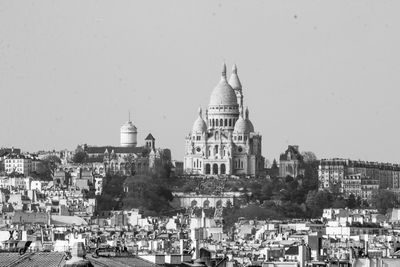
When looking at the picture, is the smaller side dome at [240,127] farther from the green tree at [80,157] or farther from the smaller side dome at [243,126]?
the green tree at [80,157]

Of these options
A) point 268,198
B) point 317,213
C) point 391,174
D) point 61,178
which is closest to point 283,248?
point 317,213

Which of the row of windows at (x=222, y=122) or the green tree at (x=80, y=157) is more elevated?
the row of windows at (x=222, y=122)

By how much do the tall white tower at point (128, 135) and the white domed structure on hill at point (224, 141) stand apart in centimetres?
1026

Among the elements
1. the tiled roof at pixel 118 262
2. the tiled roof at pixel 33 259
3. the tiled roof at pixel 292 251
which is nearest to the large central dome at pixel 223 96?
the tiled roof at pixel 292 251

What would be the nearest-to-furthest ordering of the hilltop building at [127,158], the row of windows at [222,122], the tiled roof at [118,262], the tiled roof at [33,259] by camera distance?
the tiled roof at [33,259] → the tiled roof at [118,262] → the hilltop building at [127,158] → the row of windows at [222,122]

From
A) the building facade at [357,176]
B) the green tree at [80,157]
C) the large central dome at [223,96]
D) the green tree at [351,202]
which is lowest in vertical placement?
the green tree at [351,202]

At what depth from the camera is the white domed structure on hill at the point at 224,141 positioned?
168m

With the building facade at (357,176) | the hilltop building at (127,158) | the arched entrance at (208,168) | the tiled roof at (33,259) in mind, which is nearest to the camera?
the tiled roof at (33,259)

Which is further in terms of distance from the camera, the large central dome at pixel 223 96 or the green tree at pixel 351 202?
the large central dome at pixel 223 96

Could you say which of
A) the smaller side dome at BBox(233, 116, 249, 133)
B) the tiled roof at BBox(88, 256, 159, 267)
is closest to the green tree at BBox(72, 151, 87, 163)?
the smaller side dome at BBox(233, 116, 249, 133)

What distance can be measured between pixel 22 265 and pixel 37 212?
9842cm

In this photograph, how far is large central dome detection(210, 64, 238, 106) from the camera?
17475 centimetres

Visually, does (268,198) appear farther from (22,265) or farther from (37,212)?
(22,265)

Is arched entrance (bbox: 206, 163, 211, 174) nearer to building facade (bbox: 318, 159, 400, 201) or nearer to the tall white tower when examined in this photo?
building facade (bbox: 318, 159, 400, 201)
